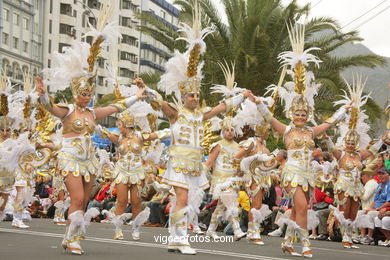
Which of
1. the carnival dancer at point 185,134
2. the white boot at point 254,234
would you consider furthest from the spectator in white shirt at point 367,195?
the carnival dancer at point 185,134

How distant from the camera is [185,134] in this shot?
10.2m

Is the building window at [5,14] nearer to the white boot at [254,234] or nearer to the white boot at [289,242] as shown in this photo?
the white boot at [254,234]

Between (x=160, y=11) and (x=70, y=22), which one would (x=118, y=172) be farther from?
(x=160, y=11)

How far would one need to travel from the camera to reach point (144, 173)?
43.3 feet

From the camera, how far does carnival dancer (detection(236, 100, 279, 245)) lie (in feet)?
41.1

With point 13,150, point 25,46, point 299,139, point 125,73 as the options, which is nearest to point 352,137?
point 299,139

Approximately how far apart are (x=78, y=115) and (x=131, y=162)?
3201 mm

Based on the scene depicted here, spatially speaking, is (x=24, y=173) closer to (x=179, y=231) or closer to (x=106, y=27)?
(x=106, y=27)

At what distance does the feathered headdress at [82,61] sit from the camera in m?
10.2

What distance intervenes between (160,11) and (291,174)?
3576 inches

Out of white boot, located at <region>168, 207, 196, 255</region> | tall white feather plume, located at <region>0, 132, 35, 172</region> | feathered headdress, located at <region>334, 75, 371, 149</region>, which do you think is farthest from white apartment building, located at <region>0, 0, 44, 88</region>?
white boot, located at <region>168, 207, 196, 255</region>

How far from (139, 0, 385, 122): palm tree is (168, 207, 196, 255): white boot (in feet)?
46.3

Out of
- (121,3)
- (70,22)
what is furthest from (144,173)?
(121,3)

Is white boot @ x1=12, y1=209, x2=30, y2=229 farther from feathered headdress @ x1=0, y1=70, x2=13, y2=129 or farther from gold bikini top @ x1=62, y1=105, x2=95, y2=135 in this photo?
gold bikini top @ x1=62, y1=105, x2=95, y2=135
